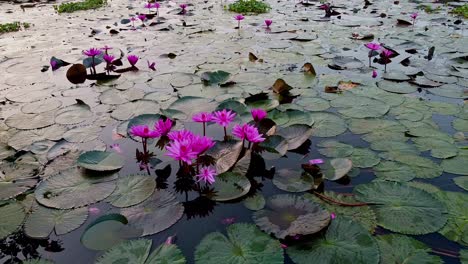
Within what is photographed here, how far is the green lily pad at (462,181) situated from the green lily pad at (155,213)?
5.51 ft

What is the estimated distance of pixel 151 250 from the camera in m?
1.61

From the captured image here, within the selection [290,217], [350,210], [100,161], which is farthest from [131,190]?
[350,210]

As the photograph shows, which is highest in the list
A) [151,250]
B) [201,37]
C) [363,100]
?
[201,37]

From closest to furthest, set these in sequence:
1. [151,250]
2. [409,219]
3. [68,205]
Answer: [151,250]
[409,219]
[68,205]

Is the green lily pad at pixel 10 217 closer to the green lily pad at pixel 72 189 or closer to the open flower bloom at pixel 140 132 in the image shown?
the green lily pad at pixel 72 189

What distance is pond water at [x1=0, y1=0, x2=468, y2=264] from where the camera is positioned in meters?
1.64

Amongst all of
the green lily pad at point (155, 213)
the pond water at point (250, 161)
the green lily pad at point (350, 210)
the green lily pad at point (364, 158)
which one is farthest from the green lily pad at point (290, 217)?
the green lily pad at point (364, 158)

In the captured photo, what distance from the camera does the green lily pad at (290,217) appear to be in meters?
1.64

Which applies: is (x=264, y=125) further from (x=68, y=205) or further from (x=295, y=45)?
(x=295, y=45)

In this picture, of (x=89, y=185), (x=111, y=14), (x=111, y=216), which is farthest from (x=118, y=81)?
(x=111, y=14)

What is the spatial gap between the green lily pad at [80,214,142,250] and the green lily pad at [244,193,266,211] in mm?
603

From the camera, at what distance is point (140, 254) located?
5.10 feet

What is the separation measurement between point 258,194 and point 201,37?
4.14 metres

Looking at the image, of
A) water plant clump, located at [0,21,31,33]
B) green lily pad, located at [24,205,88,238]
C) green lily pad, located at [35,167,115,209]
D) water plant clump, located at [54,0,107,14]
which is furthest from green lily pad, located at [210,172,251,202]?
water plant clump, located at [54,0,107,14]
